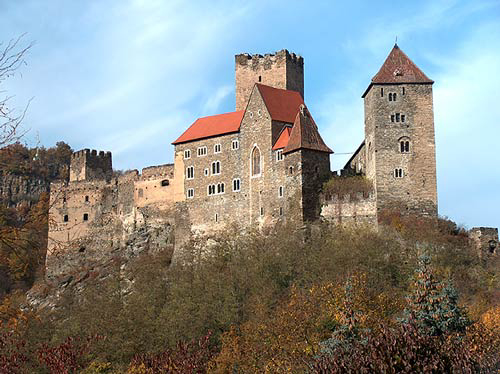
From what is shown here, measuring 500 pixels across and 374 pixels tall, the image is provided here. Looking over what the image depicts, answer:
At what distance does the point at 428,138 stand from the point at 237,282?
1387 centimetres

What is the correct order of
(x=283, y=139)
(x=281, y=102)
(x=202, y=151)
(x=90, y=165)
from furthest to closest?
(x=90, y=165), (x=202, y=151), (x=281, y=102), (x=283, y=139)

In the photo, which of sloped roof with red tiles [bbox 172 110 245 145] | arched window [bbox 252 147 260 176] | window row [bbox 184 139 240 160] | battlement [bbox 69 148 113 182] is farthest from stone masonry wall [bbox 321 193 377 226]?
battlement [bbox 69 148 113 182]

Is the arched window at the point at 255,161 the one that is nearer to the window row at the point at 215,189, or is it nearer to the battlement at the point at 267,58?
the window row at the point at 215,189

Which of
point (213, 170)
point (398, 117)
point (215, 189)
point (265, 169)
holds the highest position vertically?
point (398, 117)

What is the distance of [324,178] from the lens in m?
49.5

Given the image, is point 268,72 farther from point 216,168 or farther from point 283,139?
point 283,139

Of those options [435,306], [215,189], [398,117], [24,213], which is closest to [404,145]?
[398,117]

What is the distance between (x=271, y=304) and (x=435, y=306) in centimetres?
1090

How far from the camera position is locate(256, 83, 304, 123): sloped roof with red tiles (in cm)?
5291

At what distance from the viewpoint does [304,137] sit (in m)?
49.7

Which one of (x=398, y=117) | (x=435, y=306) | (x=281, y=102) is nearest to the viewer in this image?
(x=435, y=306)

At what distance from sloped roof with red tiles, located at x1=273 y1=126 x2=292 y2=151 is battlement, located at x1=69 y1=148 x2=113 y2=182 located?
19757 millimetres

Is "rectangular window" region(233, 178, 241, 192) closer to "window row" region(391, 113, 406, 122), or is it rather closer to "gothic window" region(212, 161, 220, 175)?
"gothic window" region(212, 161, 220, 175)

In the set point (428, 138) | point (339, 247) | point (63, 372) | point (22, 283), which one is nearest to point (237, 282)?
point (339, 247)
